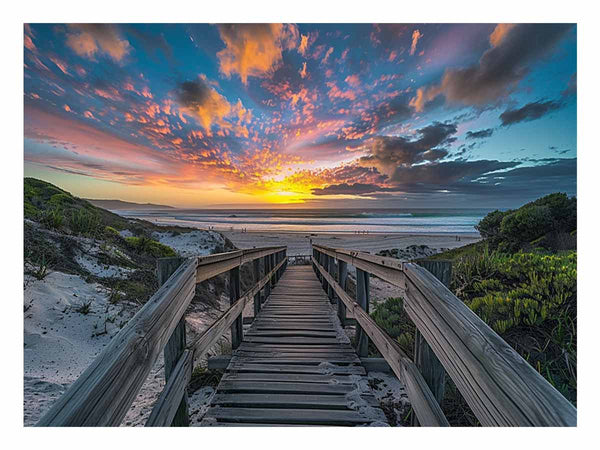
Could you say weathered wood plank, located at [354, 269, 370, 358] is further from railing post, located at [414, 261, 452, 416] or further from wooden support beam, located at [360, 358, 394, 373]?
railing post, located at [414, 261, 452, 416]

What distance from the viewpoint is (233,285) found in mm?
2938

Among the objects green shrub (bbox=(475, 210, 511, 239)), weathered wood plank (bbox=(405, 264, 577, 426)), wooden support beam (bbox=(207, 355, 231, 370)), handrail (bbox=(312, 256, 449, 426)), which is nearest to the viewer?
Result: weathered wood plank (bbox=(405, 264, 577, 426))

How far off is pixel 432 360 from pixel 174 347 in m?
1.41

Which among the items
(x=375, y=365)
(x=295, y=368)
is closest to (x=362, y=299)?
(x=375, y=365)

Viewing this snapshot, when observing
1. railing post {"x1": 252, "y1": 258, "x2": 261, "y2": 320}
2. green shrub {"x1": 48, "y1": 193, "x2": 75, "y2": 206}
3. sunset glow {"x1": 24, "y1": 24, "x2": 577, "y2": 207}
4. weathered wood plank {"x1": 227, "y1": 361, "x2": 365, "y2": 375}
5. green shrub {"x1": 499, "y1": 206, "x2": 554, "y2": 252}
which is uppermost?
sunset glow {"x1": 24, "y1": 24, "x2": 577, "y2": 207}

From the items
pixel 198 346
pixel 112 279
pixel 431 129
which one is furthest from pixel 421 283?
pixel 431 129

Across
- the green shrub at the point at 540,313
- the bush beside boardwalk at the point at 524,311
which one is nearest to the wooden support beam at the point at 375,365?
the bush beside boardwalk at the point at 524,311

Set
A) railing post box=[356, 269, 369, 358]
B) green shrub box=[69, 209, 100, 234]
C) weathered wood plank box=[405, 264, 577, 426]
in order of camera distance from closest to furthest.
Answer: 1. weathered wood plank box=[405, 264, 577, 426]
2. railing post box=[356, 269, 369, 358]
3. green shrub box=[69, 209, 100, 234]

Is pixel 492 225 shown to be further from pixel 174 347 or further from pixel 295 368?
pixel 174 347

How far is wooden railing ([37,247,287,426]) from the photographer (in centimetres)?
75

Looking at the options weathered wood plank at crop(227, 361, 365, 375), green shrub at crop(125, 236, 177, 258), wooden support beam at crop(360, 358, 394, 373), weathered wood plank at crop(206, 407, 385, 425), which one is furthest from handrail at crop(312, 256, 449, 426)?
green shrub at crop(125, 236, 177, 258)

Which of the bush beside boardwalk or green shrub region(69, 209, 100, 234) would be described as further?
green shrub region(69, 209, 100, 234)

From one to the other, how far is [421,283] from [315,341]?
225cm
